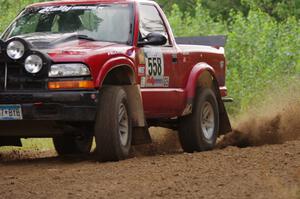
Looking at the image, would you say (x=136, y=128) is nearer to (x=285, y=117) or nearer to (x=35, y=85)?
(x=35, y=85)

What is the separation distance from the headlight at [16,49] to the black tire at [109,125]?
86 cm

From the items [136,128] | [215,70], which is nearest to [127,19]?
[136,128]

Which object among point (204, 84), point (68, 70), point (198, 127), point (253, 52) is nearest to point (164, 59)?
point (198, 127)

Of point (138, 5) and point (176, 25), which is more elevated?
point (138, 5)

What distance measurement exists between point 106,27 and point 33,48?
4.06 ft

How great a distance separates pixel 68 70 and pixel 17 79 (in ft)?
1.68

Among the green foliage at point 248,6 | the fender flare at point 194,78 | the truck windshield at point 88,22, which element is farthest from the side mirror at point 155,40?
the green foliage at point 248,6

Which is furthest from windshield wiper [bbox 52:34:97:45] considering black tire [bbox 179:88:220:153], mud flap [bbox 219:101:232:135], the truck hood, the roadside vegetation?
the roadside vegetation

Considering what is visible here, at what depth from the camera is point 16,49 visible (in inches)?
327

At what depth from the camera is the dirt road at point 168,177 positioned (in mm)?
6125

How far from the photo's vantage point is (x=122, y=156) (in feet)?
28.5

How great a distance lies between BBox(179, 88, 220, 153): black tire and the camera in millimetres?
10594

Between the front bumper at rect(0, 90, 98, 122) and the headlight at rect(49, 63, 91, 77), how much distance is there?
0.17 metres

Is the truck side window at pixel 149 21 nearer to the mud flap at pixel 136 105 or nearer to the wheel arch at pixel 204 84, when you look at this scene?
the wheel arch at pixel 204 84
